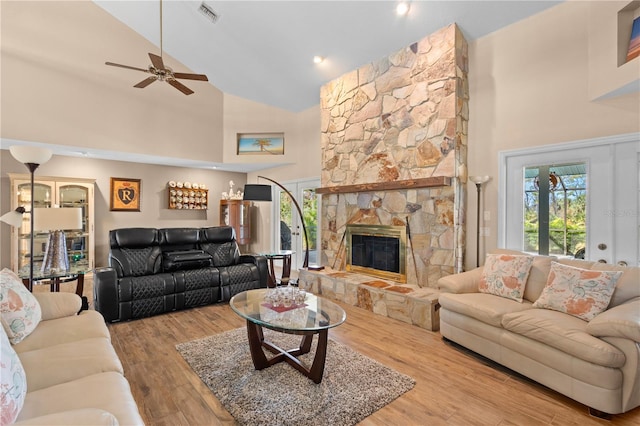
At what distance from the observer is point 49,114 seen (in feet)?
15.7

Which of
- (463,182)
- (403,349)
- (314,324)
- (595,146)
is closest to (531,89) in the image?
(595,146)

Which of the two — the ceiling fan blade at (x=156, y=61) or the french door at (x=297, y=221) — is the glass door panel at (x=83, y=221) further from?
the ceiling fan blade at (x=156, y=61)

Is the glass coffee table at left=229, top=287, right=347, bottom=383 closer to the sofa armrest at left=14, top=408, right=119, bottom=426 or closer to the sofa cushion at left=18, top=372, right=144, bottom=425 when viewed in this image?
the sofa cushion at left=18, top=372, right=144, bottom=425

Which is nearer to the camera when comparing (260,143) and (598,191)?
(598,191)

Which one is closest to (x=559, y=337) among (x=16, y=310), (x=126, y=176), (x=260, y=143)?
(x=16, y=310)

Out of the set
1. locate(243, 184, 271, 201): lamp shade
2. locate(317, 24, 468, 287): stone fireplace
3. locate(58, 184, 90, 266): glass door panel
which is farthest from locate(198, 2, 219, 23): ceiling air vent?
locate(58, 184, 90, 266): glass door panel

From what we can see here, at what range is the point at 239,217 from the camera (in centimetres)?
731

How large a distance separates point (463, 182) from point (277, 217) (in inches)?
175

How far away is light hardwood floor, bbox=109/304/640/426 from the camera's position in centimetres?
191

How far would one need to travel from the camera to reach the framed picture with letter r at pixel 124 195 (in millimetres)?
6355

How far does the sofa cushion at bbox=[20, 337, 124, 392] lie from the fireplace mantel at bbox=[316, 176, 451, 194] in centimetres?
348

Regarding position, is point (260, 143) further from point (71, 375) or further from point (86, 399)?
point (86, 399)

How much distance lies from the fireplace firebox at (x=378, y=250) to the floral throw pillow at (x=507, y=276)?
1.27 meters

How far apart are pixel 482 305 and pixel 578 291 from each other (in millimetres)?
696
